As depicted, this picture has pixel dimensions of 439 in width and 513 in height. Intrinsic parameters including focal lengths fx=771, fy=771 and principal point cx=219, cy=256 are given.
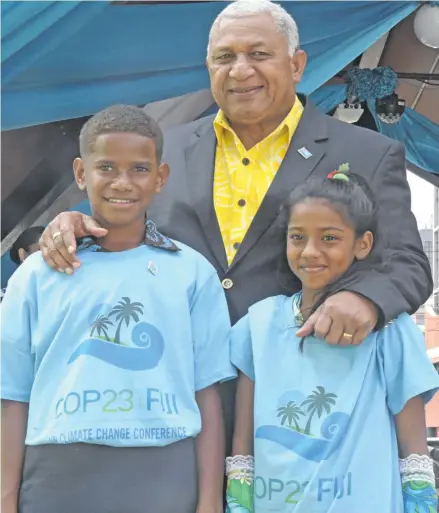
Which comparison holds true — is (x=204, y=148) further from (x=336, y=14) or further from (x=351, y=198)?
(x=336, y=14)

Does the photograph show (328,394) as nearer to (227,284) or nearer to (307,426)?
(307,426)

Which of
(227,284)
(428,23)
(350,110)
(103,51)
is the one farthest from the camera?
(350,110)

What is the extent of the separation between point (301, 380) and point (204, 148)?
594 mm

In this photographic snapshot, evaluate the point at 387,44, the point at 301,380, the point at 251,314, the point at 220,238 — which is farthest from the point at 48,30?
the point at 387,44

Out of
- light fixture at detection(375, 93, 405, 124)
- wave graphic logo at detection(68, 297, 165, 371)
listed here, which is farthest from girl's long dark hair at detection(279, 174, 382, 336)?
light fixture at detection(375, 93, 405, 124)

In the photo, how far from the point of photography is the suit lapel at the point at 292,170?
1.63m

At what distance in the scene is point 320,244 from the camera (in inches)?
59.1

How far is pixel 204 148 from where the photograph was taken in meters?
1.75

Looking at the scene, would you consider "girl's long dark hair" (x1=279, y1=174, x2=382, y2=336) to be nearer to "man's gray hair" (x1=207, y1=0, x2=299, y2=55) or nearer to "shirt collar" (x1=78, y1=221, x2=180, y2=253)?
"shirt collar" (x1=78, y1=221, x2=180, y2=253)

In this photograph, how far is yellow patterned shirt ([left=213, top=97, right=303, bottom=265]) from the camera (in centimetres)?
166

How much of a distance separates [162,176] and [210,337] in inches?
13.4

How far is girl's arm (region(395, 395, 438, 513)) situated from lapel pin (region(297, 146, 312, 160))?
1.84ft

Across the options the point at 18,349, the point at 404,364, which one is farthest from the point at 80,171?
the point at 404,364

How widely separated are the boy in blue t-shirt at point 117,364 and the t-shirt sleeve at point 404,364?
0.30 meters
